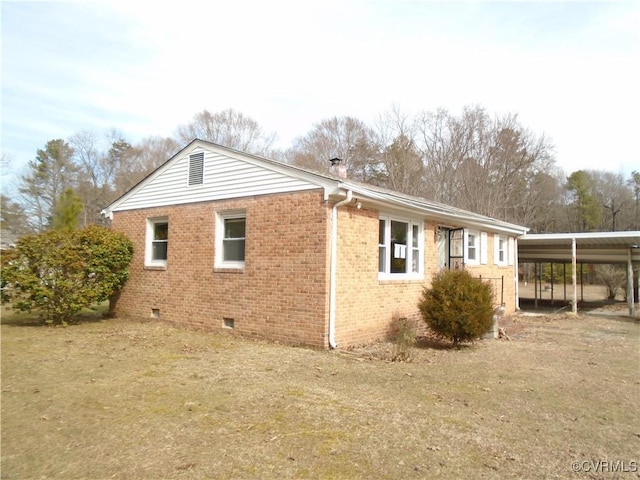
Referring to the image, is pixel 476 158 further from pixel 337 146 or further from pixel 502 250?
pixel 502 250

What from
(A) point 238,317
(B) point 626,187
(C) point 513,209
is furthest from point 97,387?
(B) point 626,187

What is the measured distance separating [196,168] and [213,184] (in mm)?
940

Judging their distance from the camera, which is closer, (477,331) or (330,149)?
(477,331)

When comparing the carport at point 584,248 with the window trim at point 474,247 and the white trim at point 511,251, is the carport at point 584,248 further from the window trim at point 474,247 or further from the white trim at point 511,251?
the window trim at point 474,247

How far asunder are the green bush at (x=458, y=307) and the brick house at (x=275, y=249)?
127 cm

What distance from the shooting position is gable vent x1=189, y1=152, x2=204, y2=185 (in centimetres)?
1180

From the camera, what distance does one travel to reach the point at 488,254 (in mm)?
15992

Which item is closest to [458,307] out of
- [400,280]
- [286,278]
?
[400,280]

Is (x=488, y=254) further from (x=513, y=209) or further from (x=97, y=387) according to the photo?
(x=513, y=209)

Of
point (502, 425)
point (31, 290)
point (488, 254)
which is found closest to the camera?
point (502, 425)

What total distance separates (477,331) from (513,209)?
101 feet

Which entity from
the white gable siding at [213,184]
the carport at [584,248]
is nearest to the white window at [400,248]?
the white gable siding at [213,184]

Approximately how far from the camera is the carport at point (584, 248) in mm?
16203

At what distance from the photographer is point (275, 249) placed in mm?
9688
